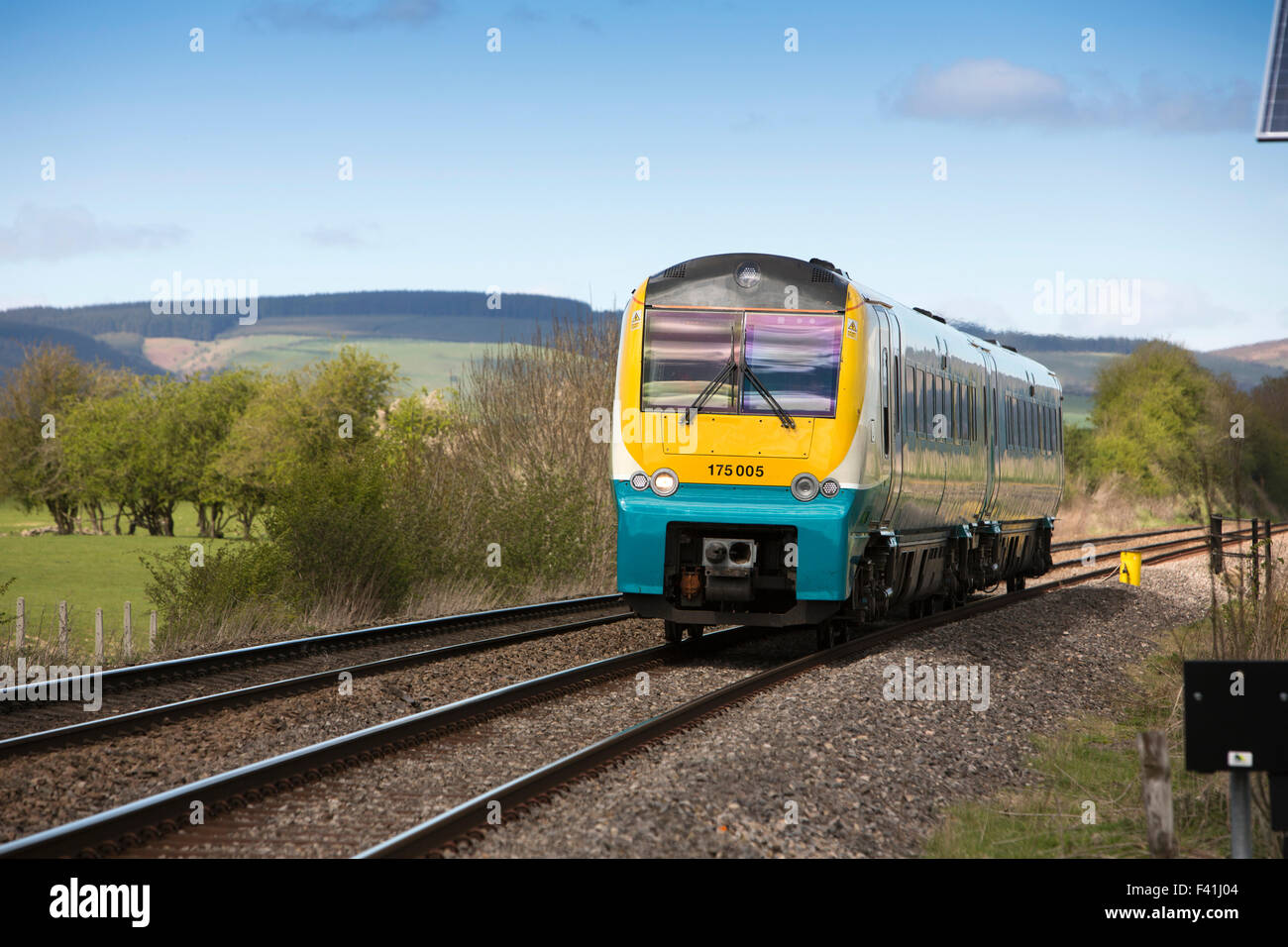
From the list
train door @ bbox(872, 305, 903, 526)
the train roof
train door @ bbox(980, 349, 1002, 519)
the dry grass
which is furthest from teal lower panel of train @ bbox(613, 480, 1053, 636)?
the dry grass

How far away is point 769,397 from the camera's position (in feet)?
39.9

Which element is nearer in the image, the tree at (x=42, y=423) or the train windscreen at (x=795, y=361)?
the train windscreen at (x=795, y=361)

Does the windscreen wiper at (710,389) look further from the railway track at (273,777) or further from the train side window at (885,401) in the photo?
the railway track at (273,777)

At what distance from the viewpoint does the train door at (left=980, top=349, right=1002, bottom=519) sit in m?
18.2

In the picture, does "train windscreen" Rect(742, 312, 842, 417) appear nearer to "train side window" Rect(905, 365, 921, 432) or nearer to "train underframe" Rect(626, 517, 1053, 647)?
"train underframe" Rect(626, 517, 1053, 647)

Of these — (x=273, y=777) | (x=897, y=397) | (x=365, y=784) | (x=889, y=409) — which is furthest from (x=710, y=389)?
(x=273, y=777)

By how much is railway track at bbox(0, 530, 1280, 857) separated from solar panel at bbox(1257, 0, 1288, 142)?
6.58 m

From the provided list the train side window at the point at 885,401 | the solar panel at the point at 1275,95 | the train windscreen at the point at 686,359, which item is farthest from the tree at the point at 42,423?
the solar panel at the point at 1275,95

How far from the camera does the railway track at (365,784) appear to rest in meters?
6.13

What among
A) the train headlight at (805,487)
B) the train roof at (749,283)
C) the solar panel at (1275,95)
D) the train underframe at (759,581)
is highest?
the solar panel at (1275,95)

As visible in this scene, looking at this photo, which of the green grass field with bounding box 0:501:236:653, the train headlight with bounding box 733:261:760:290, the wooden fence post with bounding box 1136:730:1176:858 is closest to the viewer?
the wooden fence post with bounding box 1136:730:1176:858

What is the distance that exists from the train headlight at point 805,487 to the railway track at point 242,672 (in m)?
3.89

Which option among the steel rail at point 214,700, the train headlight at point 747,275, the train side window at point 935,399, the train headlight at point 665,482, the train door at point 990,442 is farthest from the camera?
the train door at point 990,442
